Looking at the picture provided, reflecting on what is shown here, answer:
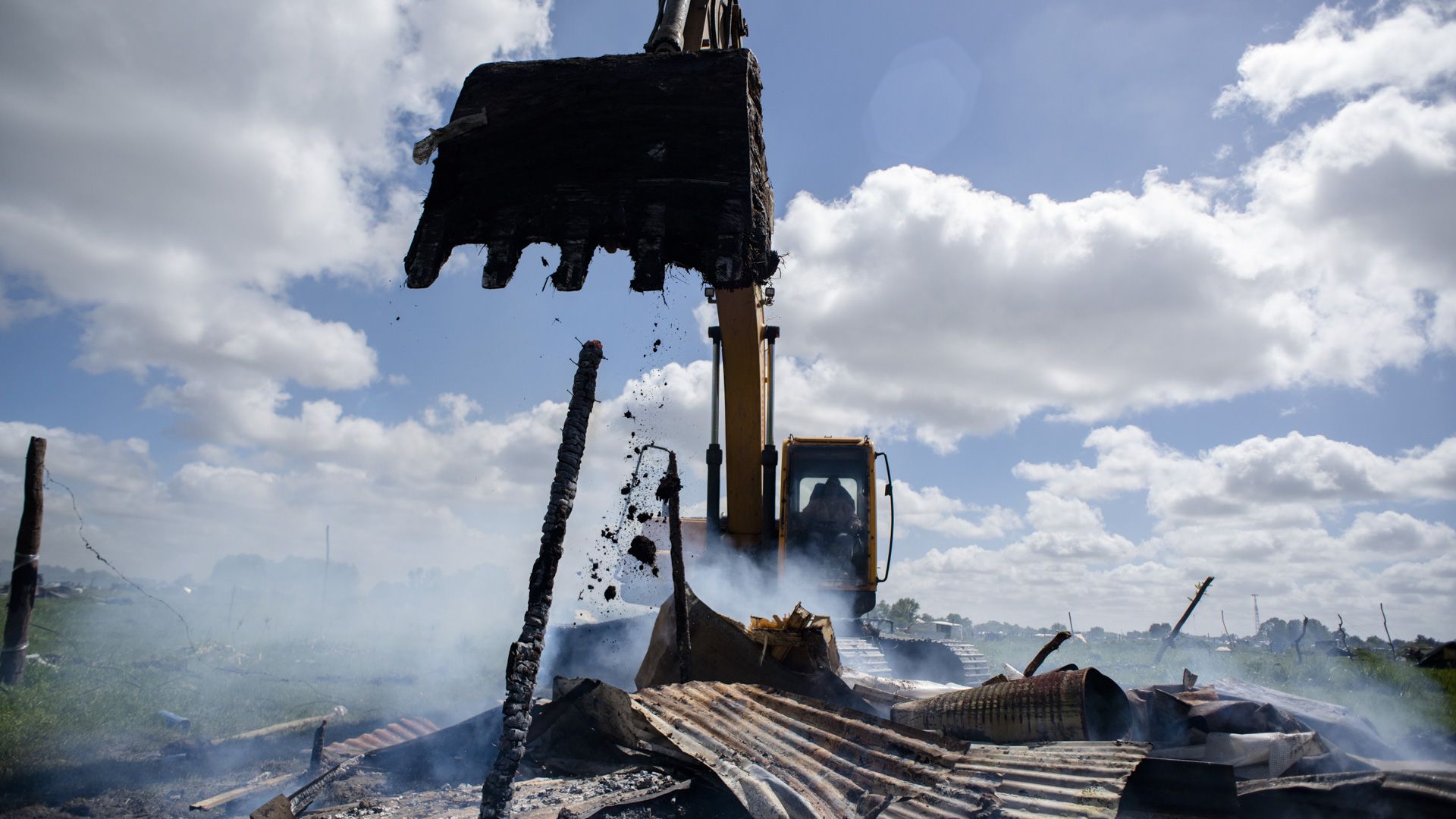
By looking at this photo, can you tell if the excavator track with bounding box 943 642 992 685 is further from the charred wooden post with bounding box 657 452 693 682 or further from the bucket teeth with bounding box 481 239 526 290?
the bucket teeth with bounding box 481 239 526 290

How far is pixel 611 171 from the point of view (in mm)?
4258

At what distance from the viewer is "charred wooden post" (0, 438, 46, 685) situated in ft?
34.9

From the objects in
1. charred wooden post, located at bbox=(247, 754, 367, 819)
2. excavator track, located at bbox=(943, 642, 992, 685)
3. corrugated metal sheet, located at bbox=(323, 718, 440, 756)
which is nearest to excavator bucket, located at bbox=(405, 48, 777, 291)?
charred wooden post, located at bbox=(247, 754, 367, 819)

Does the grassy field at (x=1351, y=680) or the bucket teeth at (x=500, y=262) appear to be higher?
the bucket teeth at (x=500, y=262)

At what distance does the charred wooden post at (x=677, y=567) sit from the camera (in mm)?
5309

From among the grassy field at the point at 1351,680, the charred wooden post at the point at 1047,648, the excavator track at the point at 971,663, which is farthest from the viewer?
the excavator track at the point at 971,663

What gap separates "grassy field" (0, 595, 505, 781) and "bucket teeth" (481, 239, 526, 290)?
21.9ft

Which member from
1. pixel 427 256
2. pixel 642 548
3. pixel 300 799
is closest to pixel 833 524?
pixel 642 548

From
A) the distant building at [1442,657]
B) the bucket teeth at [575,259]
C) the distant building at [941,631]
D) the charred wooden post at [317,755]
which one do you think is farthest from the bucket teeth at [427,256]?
the distant building at [1442,657]

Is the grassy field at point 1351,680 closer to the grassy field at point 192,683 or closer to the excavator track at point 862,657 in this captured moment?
the excavator track at point 862,657

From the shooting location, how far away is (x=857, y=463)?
35.1ft

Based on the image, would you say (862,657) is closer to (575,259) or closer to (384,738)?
(384,738)

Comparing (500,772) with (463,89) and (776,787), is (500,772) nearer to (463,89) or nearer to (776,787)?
(776,787)

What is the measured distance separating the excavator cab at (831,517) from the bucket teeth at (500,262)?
658cm
